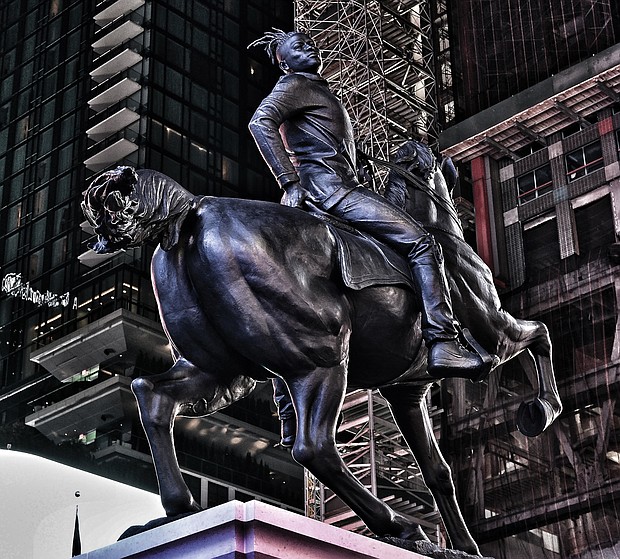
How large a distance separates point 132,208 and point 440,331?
75.6 inches

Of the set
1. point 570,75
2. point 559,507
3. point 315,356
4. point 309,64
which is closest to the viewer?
point 315,356

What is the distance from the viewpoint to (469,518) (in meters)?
44.1

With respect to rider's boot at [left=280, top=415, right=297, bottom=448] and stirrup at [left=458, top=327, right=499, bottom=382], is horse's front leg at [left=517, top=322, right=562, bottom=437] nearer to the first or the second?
stirrup at [left=458, top=327, right=499, bottom=382]

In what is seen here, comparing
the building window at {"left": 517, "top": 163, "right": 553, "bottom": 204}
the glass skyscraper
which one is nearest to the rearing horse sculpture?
the glass skyscraper

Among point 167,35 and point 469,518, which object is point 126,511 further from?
point 167,35

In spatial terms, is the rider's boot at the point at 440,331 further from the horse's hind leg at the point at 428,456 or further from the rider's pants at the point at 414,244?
the horse's hind leg at the point at 428,456

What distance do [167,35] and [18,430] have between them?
19488 millimetres

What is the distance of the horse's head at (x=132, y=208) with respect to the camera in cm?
743

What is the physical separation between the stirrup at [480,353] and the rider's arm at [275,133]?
142 cm

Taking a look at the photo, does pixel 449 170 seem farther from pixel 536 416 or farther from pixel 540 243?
pixel 540 243

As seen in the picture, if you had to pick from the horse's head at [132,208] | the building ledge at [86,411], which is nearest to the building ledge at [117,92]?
the building ledge at [86,411]

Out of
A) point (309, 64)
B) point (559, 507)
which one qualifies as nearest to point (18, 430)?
point (559, 507)

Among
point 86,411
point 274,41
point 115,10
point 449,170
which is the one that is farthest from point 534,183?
point 274,41

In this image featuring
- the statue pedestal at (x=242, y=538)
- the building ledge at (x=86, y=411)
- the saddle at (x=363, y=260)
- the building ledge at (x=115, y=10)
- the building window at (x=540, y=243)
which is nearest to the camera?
the statue pedestal at (x=242, y=538)
